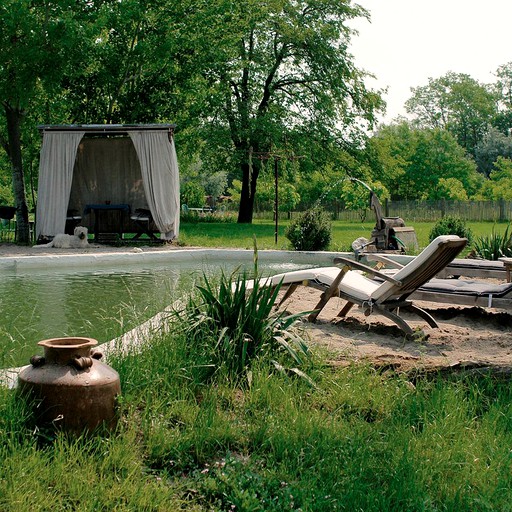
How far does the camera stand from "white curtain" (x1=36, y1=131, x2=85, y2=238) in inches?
597

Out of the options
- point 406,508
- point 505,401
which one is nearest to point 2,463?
point 406,508

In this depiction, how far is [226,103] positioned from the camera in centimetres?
2656

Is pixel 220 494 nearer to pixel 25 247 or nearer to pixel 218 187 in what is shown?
pixel 25 247

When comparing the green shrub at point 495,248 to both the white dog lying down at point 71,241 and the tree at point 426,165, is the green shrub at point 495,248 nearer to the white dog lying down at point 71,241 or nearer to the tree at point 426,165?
the white dog lying down at point 71,241

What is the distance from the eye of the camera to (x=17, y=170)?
1570cm

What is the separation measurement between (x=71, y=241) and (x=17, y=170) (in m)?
2.80

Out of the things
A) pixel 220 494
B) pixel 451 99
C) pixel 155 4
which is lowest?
pixel 220 494

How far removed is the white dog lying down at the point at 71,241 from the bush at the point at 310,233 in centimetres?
422

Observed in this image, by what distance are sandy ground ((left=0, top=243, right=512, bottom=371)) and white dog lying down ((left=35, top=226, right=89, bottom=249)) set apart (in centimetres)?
796

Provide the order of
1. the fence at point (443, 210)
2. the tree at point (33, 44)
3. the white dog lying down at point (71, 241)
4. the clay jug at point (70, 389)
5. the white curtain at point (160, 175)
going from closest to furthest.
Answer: the clay jug at point (70, 389)
the tree at point (33, 44)
the white dog lying down at point (71, 241)
the white curtain at point (160, 175)
the fence at point (443, 210)

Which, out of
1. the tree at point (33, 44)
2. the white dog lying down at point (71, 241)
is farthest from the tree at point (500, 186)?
the tree at point (33, 44)

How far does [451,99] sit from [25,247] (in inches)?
2149

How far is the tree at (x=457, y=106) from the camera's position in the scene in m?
60.7

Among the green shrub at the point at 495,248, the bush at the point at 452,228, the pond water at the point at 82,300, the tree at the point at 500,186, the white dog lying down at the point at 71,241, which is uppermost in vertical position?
the tree at the point at 500,186
